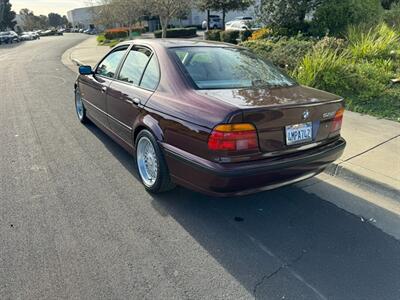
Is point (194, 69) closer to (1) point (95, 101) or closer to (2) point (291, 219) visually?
(2) point (291, 219)

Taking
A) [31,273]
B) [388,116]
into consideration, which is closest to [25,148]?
[31,273]

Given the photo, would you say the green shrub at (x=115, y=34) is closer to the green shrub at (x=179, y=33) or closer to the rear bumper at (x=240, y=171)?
the green shrub at (x=179, y=33)

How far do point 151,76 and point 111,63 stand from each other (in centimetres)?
135

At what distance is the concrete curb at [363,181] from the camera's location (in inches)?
135

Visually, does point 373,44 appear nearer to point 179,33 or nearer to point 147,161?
point 147,161

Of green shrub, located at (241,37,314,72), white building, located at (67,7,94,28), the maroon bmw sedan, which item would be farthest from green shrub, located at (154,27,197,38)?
white building, located at (67,7,94,28)

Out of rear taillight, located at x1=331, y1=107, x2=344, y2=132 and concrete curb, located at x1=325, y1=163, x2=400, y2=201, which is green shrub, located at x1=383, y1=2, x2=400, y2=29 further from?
rear taillight, located at x1=331, y1=107, x2=344, y2=132

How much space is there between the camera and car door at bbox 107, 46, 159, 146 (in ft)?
11.1

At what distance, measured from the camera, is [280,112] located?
263 centimetres

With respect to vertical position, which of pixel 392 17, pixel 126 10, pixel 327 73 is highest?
pixel 126 10

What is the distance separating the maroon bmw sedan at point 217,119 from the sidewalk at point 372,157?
0.72 meters

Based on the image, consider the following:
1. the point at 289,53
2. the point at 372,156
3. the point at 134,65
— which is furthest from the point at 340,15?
the point at 134,65

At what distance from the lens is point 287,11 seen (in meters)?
10.5

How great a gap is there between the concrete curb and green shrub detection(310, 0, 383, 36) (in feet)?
24.6
